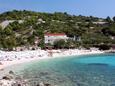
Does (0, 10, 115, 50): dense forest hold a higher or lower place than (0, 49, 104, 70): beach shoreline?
higher

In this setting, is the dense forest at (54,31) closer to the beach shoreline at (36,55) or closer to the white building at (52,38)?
the white building at (52,38)

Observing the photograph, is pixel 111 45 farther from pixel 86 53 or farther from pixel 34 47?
pixel 34 47

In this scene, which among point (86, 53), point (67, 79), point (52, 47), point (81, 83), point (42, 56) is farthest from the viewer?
point (52, 47)

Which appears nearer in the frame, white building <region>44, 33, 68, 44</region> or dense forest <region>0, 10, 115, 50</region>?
dense forest <region>0, 10, 115, 50</region>

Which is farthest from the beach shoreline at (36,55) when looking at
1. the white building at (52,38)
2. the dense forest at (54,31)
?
the white building at (52,38)

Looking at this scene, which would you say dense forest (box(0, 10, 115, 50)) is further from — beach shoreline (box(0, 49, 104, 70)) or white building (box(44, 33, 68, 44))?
beach shoreline (box(0, 49, 104, 70))

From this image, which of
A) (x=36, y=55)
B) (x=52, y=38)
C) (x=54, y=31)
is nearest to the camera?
(x=36, y=55)

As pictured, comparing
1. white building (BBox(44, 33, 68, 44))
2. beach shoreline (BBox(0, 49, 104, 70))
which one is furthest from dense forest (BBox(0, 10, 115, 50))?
beach shoreline (BBox(0, 49, 104, 70))

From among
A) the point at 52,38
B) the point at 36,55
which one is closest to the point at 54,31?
the point at 52,38

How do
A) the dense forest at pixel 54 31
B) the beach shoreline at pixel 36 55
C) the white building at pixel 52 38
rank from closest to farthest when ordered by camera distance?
the beach shoreline at pixel 36 55 → the dense forest at pixel 54 31 → the white building at pixel 52 38

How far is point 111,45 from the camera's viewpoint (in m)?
83.4

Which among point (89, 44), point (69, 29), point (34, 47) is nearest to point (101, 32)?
point (69, 29)

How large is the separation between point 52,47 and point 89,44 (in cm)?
1014

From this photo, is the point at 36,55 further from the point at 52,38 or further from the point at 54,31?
the point at 54,31
